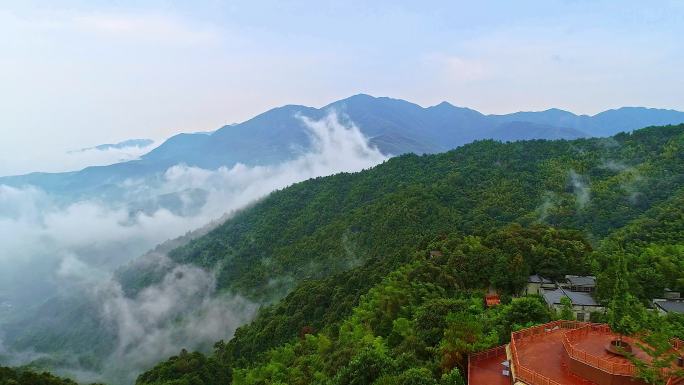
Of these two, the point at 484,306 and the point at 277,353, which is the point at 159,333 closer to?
the point at 277,353

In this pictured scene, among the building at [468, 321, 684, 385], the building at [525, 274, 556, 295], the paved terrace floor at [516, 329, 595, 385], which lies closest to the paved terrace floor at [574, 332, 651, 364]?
the building at [468, 321, 684, 385]

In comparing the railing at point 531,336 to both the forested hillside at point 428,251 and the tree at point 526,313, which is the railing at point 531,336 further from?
the tree at point 526,313

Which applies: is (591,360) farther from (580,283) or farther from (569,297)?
(580,283)

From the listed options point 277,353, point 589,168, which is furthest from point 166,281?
point 589,168

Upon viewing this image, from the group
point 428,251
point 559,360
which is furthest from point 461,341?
point 428,251

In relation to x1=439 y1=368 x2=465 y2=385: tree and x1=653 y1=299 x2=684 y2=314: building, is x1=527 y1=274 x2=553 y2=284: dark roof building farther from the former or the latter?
x1=439 y1=368 x2=465 y2=385: tree

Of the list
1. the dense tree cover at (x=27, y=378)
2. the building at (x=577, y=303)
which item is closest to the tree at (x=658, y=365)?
the building at (x=577, y=303)
